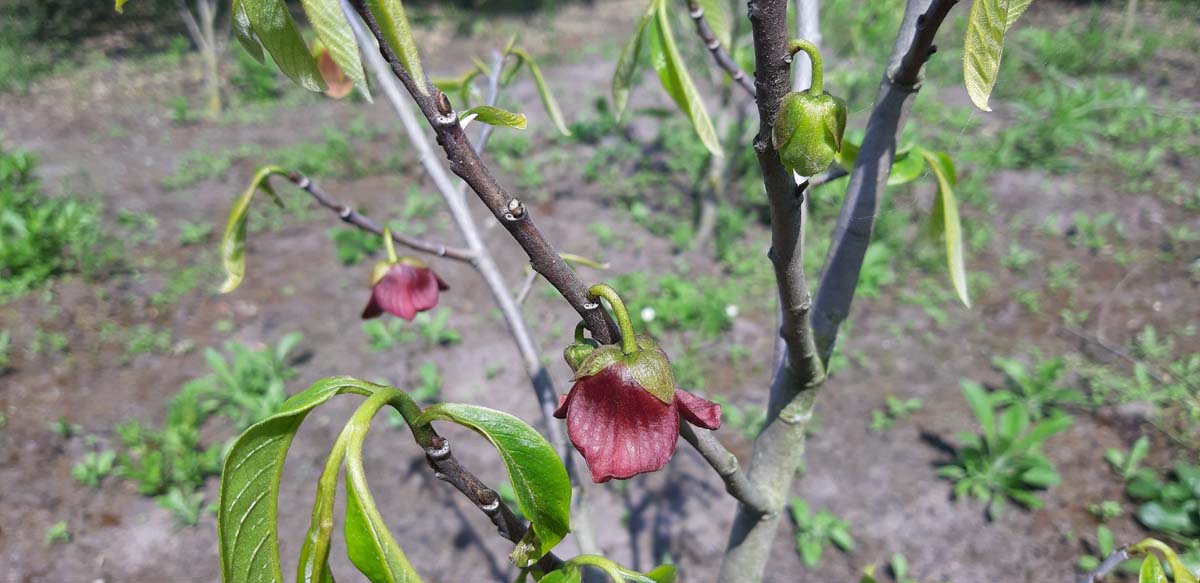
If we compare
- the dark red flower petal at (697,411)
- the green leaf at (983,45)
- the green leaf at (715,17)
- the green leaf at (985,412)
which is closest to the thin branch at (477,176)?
the dark red flower petal at (697,411)

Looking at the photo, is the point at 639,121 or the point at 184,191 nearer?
the point at 184,191

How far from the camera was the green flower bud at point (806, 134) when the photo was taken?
36 centimetres

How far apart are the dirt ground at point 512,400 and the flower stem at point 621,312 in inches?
25.2

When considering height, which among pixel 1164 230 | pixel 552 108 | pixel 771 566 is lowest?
pixel 771 566

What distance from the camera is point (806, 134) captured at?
0.36 metres

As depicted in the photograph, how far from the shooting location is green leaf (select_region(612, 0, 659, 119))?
2.32ft

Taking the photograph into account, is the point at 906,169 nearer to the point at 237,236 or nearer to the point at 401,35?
the point at 401,35

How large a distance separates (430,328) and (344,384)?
249 centimetres

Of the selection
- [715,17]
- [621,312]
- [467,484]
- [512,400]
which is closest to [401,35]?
[621,312]

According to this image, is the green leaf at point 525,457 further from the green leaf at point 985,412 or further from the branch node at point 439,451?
the green leaf at point 985,412

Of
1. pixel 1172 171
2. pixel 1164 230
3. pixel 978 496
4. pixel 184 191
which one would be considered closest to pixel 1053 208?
pixel 1164 230

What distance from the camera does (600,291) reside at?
38 centimetres

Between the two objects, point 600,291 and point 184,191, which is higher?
point 600,291

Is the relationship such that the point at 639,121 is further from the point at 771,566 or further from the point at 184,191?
the point at 771,566
